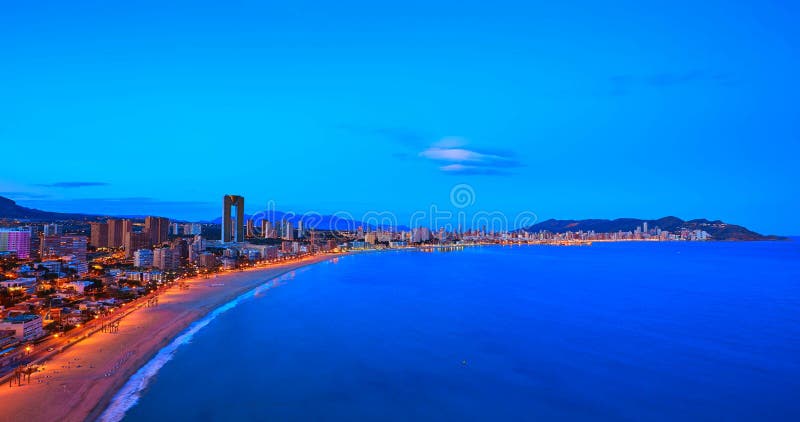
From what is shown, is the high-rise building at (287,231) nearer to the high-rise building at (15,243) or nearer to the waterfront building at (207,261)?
the high-rise building at (15,243)

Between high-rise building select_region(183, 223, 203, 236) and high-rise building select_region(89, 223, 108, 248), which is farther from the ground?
high-rise building select_region(183, 223, 203, 236)

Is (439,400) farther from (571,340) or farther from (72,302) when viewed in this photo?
(72,302)

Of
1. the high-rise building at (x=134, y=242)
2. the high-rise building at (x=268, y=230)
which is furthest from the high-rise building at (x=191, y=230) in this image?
the high-rise building at (x=134, y=242)

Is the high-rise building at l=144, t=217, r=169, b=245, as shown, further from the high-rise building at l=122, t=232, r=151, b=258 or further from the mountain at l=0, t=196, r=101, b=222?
the mountain at l=0, t=196, r=101, b=222

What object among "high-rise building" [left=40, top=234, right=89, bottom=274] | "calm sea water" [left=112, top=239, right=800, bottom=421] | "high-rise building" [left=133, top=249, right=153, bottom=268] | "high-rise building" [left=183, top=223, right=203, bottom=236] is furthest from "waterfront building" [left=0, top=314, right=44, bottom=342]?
"high-rise building" [left=183, top=223, right=203, bottom=236]

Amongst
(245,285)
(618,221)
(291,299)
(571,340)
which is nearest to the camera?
(571,340)

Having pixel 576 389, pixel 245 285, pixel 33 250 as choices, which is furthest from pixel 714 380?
pixel 33 250
